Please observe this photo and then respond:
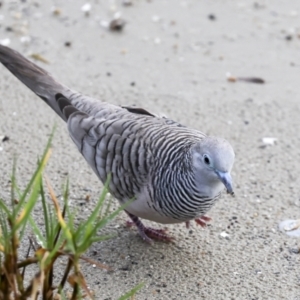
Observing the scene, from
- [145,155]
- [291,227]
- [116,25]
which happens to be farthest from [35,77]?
[116,25]

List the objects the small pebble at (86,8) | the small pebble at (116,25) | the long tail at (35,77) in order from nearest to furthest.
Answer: the long tail at (35,77)
the small pebble at (116,25)
the small pebble at (86,8)

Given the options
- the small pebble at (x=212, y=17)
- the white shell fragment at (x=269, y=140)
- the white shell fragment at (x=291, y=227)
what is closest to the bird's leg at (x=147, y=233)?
the white shell fragment at (x=291, y=227)

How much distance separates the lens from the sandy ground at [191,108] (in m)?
3.88

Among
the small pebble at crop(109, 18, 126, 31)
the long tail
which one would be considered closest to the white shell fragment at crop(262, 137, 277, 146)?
the long tail

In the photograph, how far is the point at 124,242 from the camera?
4129 mm

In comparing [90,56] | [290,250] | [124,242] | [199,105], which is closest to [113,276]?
[124,242]

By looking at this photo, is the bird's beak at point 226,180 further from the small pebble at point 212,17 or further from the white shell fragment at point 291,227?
the small pebble at point 212,17

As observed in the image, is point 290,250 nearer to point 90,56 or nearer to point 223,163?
point 223,163

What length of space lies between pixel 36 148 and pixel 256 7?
3.10 m

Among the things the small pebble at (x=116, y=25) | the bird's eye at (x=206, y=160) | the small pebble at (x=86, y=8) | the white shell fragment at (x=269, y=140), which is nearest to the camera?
the bird's eye at (x=206, y=160)

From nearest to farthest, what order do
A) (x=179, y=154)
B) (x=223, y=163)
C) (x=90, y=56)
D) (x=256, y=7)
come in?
1. (x=223, y=163)
2. (x=179, y=154)
3. (x=90, y=56)
4. (x=256, y=7)

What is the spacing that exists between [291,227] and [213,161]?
1.01m

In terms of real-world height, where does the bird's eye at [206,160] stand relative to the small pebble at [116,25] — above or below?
above

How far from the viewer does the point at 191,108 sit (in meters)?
5.57
